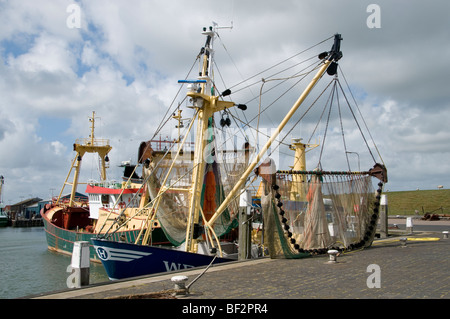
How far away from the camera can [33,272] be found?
23625 mm

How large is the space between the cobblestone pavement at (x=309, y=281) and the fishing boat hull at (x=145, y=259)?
7.92 feet

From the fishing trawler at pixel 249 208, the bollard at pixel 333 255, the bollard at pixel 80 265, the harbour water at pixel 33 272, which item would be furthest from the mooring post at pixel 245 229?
the harbour water at pixel 33 272

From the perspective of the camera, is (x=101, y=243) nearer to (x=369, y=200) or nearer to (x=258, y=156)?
(x=258, y=156)

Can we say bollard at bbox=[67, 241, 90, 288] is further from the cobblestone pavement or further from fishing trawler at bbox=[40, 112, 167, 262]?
fishing trawler at bbox=[40, 112, 167, 262]

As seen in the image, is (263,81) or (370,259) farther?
(263,81)

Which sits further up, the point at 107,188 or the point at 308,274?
the point at 107,188

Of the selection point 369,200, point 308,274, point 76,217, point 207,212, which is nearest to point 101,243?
point 207,212

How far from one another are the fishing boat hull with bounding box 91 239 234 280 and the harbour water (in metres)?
6.12

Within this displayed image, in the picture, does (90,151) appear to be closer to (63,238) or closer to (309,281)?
(63,238)

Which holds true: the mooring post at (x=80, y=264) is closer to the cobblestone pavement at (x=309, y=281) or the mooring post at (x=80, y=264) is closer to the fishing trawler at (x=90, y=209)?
the cobblestone pavement at (x=309, y=281)

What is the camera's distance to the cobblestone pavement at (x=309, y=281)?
7.82m
